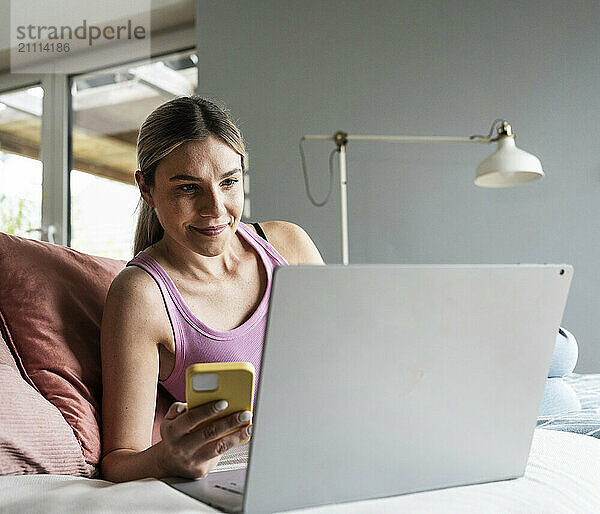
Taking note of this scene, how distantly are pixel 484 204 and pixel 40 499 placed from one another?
2.51 metres

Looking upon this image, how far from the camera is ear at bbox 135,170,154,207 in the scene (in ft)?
3.89

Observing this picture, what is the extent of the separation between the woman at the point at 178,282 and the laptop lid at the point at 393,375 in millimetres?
324

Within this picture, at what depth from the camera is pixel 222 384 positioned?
683 millimetres

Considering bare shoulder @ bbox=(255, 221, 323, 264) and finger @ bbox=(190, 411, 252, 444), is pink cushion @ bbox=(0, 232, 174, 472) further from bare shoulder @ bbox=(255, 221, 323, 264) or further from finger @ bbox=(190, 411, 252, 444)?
bare shoulder @ bbox=(255, 221, 323, 264)

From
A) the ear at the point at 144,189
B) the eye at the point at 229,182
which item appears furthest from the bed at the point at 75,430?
the eye at the point at 229,182

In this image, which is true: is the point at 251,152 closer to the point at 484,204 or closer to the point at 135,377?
the point at 484,204

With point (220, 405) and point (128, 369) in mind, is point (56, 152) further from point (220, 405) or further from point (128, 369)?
point (220, 405)

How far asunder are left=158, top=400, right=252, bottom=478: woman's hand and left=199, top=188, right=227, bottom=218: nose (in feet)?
1.35

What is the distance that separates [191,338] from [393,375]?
0.52m

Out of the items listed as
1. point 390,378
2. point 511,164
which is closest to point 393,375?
point 390,378

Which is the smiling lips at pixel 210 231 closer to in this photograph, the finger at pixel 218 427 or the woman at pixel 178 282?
the woman at pixel 178 282

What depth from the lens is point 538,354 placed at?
0.74m

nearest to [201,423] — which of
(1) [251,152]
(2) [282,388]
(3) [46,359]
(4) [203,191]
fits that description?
(2) [282,388]

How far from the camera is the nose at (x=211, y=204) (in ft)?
3.69
